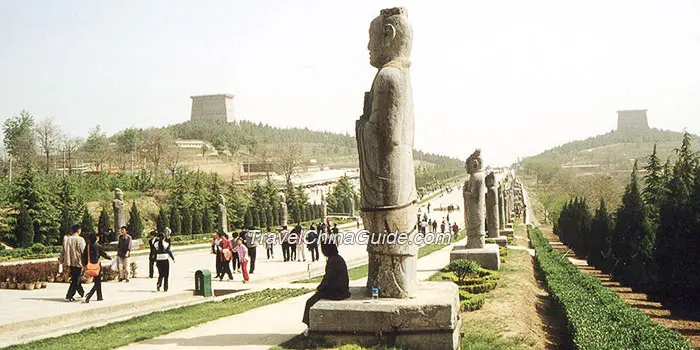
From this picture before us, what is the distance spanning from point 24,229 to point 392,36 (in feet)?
103

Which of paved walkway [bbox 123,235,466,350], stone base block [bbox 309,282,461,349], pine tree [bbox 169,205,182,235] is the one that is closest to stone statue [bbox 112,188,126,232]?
pine tree [bbox 169,205,182,235]

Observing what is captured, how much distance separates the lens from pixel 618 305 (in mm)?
12195

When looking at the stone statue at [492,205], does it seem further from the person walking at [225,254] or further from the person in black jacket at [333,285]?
the person in black jacket at [333,285]

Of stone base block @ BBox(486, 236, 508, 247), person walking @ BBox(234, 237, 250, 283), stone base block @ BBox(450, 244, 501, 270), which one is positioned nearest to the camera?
stone base block @ BBox(450, 244, 501, 270)

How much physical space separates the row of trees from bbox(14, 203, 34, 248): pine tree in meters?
29.7

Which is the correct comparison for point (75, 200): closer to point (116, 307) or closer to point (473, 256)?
point (116, 307)

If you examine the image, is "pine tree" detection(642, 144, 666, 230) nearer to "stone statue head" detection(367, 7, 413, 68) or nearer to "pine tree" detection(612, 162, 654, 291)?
"pine tree" detection(612, 162, 654, 291)

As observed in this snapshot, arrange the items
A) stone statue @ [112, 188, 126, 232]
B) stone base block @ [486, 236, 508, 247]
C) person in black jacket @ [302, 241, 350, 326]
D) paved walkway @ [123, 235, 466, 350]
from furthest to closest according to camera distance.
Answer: stone statue @ [112, 188, 126, 232] < stone base block @ [486, 236, 508, 247] < paved walkway @ [123, 235, 466, 350] < person in black jacket @ [302, 241, 350, 326]

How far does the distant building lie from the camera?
521ft

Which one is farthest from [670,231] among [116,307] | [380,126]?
[116,307]

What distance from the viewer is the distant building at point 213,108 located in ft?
521

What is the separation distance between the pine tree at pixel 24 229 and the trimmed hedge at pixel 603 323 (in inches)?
1147

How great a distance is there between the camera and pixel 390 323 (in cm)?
746

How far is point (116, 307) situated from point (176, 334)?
4907 millimetres
